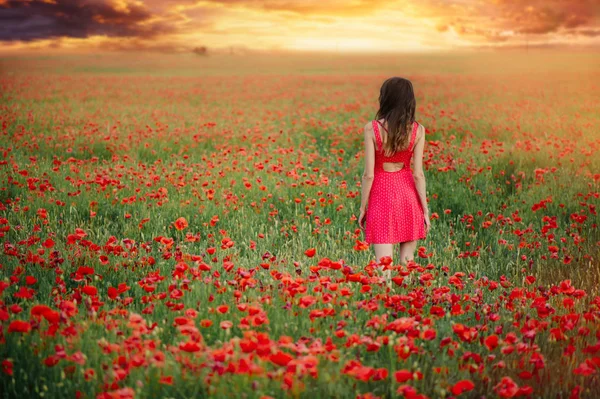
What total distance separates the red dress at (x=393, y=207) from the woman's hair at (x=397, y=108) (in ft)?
0.76

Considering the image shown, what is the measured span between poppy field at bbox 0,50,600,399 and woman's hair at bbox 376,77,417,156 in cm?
100

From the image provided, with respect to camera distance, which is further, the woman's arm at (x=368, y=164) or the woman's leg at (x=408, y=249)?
the woman's leg at (x=408, y=249)

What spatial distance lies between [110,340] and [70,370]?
353 mm

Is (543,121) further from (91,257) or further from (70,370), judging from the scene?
(70,370)

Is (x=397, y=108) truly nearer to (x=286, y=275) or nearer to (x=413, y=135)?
(x=413, y=135)

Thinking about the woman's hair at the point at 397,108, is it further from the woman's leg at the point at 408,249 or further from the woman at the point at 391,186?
the woman's leg at the point at 408,249

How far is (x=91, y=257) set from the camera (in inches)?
175

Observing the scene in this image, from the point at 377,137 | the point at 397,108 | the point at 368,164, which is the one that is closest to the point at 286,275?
the point at 368,164

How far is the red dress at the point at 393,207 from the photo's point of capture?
14.6 feet

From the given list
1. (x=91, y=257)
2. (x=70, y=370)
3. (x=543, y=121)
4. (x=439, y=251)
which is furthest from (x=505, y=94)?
(x=70, y=370)

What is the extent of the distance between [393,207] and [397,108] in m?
0.85

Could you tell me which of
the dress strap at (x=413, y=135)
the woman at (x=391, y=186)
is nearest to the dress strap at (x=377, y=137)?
the woman at (x=391, y=186)

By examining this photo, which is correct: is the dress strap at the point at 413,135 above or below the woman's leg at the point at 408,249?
above

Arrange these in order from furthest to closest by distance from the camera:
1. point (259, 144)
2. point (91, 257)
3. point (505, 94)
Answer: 1. point (505, 94)
2. point (259, 144)
3. point (91, 257)
